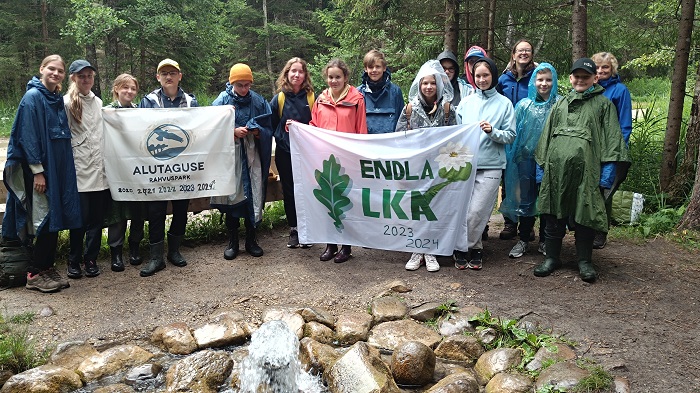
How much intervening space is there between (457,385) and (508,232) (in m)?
3.15

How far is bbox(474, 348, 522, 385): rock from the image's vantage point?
3.75 meters

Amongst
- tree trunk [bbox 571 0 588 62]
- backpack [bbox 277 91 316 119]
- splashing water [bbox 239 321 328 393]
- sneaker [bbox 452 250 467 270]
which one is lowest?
splashing water [bbox 239 321 328 393]

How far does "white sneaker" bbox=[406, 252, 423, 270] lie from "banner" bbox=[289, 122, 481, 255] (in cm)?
12

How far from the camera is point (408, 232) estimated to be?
214 inches

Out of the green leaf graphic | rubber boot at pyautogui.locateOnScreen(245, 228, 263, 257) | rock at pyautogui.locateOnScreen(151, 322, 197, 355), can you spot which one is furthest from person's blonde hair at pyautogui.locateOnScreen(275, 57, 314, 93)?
rock at pyautogui.locateOnScreen(151, 322, 197, 355)

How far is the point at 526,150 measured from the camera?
17.5 feet

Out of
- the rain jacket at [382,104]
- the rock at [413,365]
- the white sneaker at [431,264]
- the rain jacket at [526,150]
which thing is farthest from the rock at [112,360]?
the rain jacket at [526,150]

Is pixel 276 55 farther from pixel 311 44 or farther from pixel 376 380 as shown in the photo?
pixel 376 380

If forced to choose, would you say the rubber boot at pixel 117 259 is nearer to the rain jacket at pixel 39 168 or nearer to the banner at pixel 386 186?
the rain jacket at pixel 39 168

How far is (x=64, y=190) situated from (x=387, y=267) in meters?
3.07

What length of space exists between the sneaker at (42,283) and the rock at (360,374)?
2792 millimetres

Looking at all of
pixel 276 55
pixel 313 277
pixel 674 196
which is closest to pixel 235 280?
pixel 313 277

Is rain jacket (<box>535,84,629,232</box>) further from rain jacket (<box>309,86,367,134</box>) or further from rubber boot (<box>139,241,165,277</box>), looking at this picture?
rubber boot (<box>139,241,165,277</box>)

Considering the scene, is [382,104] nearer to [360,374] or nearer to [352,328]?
[352,328]
